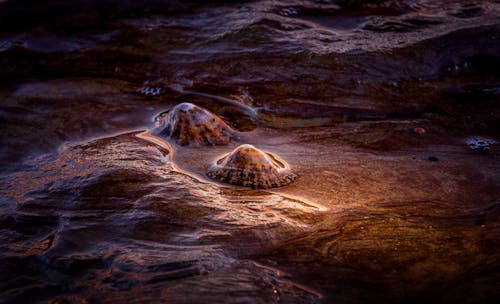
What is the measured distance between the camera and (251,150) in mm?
2936

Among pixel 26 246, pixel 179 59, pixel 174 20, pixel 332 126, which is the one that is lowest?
pixel 26 246

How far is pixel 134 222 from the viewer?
Result: 2.26 m

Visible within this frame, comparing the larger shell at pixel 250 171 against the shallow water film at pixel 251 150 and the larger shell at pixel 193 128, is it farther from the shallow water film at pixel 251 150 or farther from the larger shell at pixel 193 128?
the larger shell at pixel 193 128

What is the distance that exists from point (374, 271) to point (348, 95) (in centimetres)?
227

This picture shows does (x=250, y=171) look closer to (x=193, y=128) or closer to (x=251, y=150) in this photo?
(x=251, y=150)

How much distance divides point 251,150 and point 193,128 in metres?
0.67

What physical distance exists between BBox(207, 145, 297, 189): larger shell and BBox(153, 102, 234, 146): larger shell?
49cm

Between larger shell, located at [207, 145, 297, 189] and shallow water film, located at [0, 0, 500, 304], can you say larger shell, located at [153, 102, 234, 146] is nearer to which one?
shallow water film, located at [0, 0, 500, 304]

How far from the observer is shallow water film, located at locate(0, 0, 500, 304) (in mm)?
1880

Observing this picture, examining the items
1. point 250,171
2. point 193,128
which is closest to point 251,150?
point 250,171

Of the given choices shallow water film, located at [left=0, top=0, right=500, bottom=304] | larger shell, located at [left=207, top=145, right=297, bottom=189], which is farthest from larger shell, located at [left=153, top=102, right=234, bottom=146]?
larger shell, located at [left=207, top=145, right=297, bottom=189]

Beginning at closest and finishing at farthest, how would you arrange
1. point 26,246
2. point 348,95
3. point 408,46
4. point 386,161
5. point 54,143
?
point 26,246, point 386,161, point 54,143, point 348,95, point 408,46

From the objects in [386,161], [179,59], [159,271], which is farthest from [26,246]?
[179,59]

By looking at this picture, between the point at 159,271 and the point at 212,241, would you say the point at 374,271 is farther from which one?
the point at 159,271
